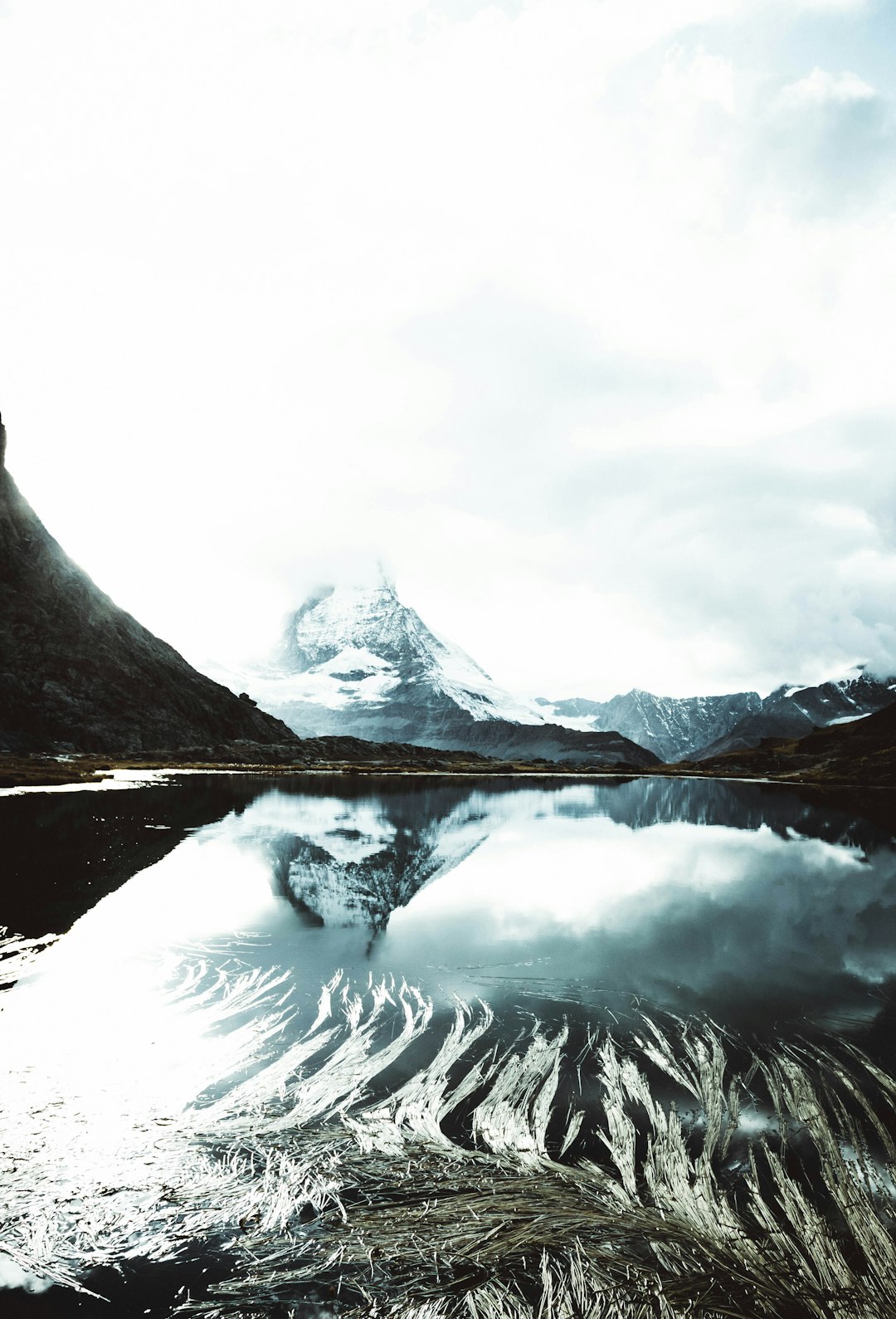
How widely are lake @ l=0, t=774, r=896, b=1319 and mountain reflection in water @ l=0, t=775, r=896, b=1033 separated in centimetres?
13

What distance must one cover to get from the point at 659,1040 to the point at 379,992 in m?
5.75

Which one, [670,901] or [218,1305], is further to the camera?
[670,901]

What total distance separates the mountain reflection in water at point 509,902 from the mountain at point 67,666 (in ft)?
292

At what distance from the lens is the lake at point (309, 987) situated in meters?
7.07

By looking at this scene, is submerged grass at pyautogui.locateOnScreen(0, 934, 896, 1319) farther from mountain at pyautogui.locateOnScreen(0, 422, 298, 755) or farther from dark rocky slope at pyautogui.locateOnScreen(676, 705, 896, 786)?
dark rocky slope at pyautogui.locateOnScreen(676, 705, 896, 786)

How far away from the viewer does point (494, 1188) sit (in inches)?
291

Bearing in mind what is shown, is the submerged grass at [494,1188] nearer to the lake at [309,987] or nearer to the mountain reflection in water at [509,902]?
the lake at [309,987]

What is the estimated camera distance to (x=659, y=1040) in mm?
12125

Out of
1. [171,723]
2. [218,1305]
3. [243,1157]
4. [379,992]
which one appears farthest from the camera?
[171,723]

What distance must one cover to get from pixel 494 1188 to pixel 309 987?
7637 millimetres

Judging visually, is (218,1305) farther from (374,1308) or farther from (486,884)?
(486,884)

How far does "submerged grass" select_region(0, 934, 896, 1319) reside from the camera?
6.06m

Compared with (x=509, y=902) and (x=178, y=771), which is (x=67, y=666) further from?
(x=509, y=902)

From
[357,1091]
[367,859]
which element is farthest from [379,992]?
[367,859]
